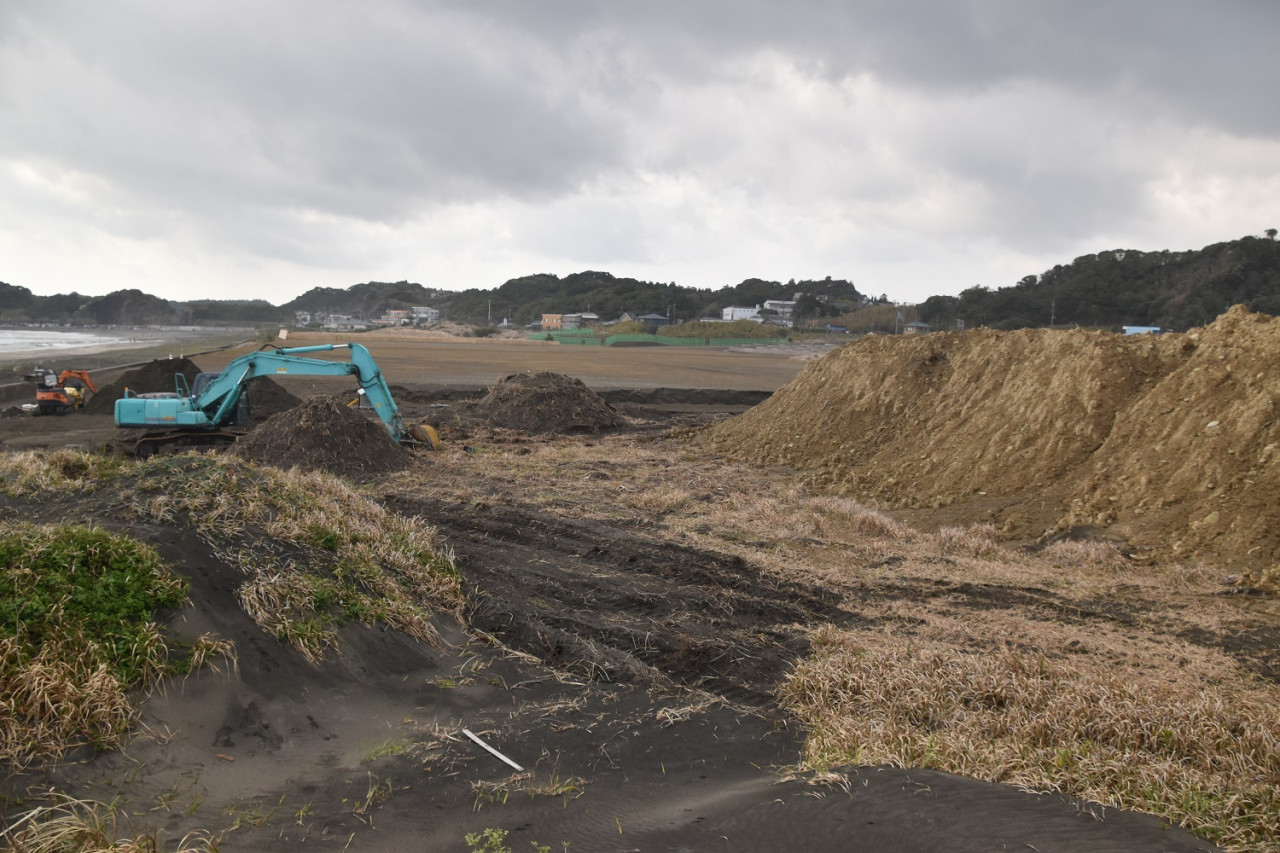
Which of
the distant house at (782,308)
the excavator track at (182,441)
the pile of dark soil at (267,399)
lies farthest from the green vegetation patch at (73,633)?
the distant house at (782,308)

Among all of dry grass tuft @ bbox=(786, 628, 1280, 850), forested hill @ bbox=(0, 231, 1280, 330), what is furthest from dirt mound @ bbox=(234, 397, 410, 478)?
forested hill @ bbox=(0, 231, 1280, 330)

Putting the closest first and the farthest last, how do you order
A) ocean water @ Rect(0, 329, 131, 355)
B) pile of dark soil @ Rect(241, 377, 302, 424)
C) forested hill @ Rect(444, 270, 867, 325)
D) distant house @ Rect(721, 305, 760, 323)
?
pile of dark soil @ Rect(241, 377, 302, 424) → ocean water @ Rect(0, 329, 131, 355) → distant house @ Rect(721, 305, 760, 323) → forested hill @ Rect(444, 270, 867, 325)

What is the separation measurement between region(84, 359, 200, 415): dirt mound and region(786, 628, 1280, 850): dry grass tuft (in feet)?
76.0

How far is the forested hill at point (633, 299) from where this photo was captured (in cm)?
13262

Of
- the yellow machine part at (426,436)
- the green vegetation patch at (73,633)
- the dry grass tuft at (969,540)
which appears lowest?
the dry grass tuft at (969,540)

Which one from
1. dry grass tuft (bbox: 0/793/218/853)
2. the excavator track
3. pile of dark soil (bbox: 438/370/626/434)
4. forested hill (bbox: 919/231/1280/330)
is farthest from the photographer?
forested hill (bbox: 919/231/1280/330)

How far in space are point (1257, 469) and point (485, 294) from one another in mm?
185752

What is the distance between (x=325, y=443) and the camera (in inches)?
621

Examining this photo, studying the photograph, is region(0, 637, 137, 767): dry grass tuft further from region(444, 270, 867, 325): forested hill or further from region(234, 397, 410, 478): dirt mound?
region(444, 270, 867, 325): forested hill

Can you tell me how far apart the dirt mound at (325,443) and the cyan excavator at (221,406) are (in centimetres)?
119

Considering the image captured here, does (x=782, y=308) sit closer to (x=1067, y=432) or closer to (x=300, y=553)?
(x=1067, y=432)

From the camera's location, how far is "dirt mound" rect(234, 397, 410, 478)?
15.4m

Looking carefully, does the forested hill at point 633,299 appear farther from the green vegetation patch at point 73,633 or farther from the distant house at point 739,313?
the green vegetation patch at point 73,633

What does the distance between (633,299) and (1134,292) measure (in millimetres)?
78044
